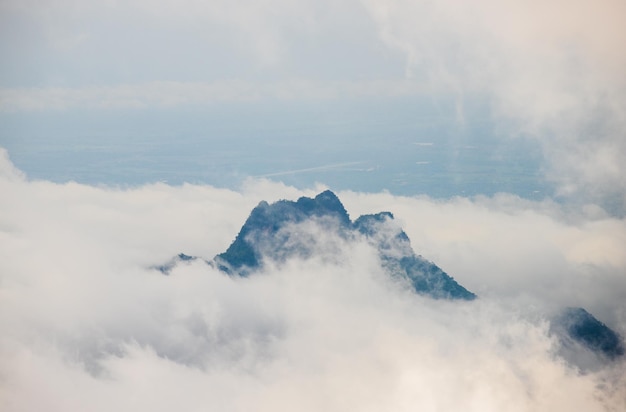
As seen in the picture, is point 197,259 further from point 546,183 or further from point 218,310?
point 546,183

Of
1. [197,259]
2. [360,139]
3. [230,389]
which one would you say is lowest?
[230,389]

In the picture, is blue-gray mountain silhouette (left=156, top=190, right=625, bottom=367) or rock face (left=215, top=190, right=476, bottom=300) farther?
rock face (left=215, top=190, right=476, bottom=300)

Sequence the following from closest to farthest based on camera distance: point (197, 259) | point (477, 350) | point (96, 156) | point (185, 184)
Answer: point (477, 350) < point (197, 259) < point (185, 184) < point (96, 156)

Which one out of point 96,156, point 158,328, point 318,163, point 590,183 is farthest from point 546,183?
point 96,156

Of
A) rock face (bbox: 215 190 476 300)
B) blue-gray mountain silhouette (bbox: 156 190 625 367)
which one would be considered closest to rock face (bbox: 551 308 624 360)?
blue-gray mountain silhouette (bbox: 156 190 625 367)

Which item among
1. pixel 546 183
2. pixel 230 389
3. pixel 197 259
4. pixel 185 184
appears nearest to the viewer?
pixel 230 389

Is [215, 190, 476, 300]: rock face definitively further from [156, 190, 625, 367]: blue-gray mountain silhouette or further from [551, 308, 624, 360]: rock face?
[551, 308, 624, 360]: rock face

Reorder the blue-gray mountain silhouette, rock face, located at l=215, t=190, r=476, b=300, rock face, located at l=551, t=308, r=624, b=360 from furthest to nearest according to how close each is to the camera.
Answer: rock face, located at l=215, t=190, r=476, b=300
the blue-gray mountain silhouette
rock face, located at l=551, t=308, r=624, b=360

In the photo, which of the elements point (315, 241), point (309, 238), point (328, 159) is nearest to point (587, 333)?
point (315, 241)

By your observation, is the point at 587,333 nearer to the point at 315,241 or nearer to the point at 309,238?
the point at 315,241
